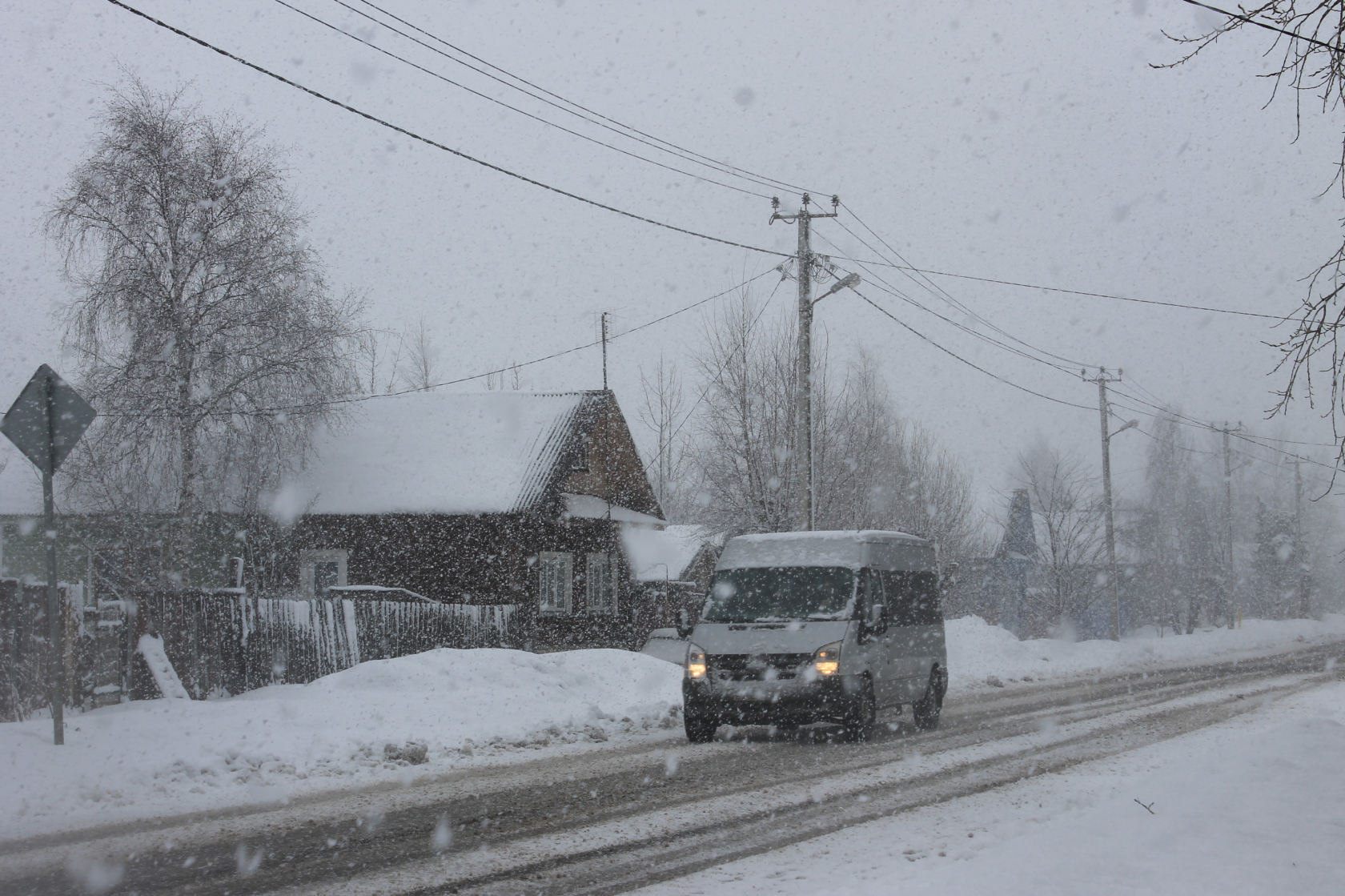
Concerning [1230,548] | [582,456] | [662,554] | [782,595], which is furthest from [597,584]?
[1230,548]

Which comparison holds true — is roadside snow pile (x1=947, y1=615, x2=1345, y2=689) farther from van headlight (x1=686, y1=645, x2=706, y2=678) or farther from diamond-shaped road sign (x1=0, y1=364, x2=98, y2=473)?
diamond-shaped road sign (x1=0, y1=364, x2=98, y2=473)

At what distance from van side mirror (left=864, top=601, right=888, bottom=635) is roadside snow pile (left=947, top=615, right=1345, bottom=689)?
9.83 m

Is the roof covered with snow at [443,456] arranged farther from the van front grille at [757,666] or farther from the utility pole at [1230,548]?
the utility pole at [1230,548]

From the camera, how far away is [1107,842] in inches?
240

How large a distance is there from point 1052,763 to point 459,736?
602cm

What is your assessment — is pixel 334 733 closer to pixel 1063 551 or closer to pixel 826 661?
pixel 826 661

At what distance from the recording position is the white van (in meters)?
12.0

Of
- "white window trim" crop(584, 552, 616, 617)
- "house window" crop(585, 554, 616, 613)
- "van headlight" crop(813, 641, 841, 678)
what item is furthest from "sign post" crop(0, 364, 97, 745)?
"house window" crop(585, 554, 616, 613)

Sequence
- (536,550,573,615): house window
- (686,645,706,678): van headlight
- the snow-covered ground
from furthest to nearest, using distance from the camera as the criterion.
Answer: (536,550,573,615): house window < (686,645,706,678): van headlight < the snow-covered ground

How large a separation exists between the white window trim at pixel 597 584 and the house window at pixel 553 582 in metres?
0.80

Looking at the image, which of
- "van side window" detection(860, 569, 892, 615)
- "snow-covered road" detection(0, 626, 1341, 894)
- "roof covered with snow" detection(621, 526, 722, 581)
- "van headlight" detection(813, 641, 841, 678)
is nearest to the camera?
"snow-covered road" detection(0, 626, 1341, 894)

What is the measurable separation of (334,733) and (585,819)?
4572 mm

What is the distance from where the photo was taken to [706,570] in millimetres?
41656

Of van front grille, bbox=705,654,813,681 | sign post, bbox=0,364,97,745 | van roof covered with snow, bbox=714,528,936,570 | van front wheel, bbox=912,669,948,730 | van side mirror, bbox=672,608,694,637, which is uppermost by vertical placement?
sign post, bbox=0,364,97,745
